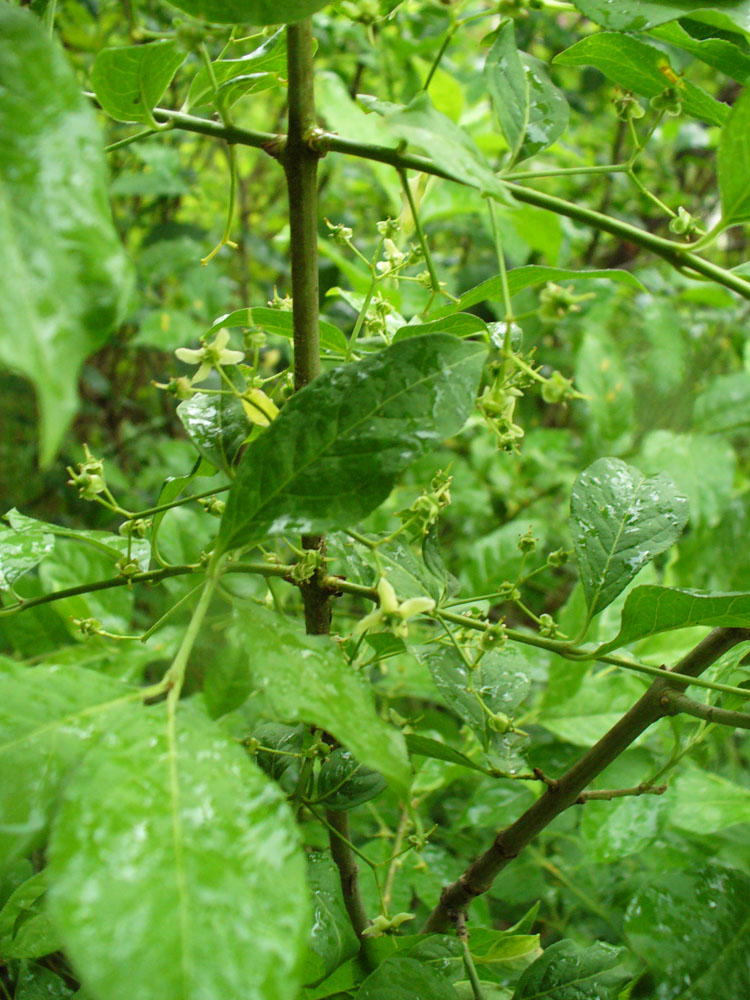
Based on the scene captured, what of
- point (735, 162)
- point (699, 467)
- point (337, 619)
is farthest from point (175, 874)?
point (699, 467)

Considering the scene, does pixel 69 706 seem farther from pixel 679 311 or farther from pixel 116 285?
pixel 679 311

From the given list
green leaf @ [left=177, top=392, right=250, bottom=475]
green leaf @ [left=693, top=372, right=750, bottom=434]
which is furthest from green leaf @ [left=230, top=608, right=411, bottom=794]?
green leaf @ [left=693, top=372, right=750, bottom=434]

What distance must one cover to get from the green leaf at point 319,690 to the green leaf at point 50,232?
4.6 inches

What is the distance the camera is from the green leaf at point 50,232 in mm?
187

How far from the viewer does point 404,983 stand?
15.6 inches

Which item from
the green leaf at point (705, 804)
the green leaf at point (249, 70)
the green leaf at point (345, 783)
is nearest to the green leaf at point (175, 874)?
the green leaf at point (345, 783)

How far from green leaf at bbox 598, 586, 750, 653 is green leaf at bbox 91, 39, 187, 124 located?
0.33m

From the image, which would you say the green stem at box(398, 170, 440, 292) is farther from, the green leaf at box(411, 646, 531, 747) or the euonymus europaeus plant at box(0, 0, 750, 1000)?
the green leaf at box(411, 646, 531, 747)

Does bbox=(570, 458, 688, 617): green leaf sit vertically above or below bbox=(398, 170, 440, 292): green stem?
below

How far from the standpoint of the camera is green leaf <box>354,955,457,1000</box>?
1.28ft

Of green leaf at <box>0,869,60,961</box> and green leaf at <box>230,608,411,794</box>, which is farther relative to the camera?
green leaf at <box>0,869,60,961</box>

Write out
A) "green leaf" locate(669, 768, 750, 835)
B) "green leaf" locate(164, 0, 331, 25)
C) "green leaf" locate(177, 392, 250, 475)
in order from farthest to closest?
"green leaf" locate(669, 768, 750, 835)
"green leaf" locate(177, 392, 250, 475)
"green leaf" locate(164, 0, 331, 25)

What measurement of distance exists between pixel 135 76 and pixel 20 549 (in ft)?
0.89

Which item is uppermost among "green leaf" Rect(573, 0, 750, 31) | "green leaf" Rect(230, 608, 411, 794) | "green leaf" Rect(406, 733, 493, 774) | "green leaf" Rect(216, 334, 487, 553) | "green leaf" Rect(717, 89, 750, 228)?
"green leaf" Rect(573, 0, 750, 31)
